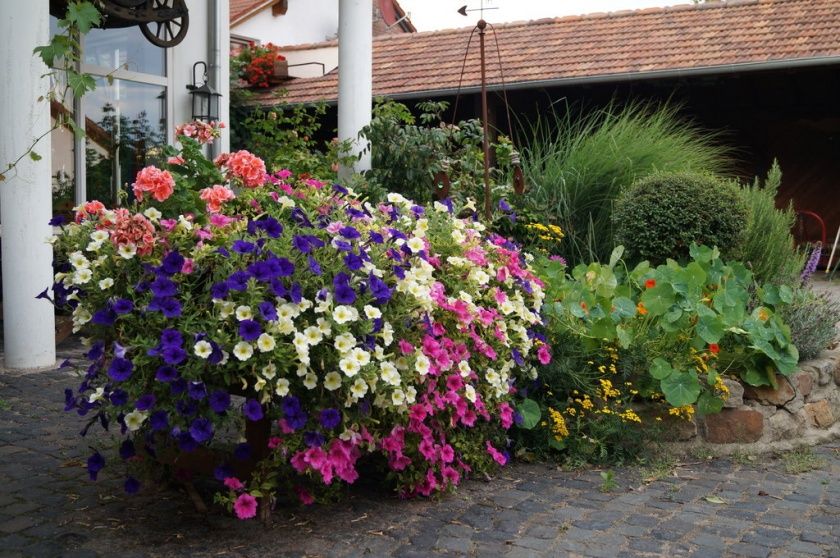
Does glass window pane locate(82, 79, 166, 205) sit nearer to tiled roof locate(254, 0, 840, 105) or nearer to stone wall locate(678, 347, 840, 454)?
tiled roof locate(254, 0, 840, 105)

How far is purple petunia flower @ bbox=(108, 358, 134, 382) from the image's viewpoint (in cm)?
294

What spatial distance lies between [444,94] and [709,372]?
30.2ft

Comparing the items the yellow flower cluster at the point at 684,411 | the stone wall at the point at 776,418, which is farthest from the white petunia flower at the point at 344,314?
the stone wall at the point at 776,418

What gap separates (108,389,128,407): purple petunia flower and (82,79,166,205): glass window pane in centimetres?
545

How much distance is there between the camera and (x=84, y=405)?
10.9 ft

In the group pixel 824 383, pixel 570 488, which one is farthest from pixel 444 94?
pixel 570 488

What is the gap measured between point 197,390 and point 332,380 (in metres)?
0.43

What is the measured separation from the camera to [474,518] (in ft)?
11.4

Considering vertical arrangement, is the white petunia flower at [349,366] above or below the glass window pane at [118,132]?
below

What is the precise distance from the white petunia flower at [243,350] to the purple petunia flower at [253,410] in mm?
162

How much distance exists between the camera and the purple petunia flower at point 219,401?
2.95 metres

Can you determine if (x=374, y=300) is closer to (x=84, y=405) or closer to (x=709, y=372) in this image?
(x=84, y=405)

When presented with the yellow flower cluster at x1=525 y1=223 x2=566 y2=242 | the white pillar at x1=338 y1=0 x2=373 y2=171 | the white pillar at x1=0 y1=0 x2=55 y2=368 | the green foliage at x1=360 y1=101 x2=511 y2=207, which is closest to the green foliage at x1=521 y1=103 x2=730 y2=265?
the yellow flower cluster at x1=525 y1=223 x2=566 y2=242

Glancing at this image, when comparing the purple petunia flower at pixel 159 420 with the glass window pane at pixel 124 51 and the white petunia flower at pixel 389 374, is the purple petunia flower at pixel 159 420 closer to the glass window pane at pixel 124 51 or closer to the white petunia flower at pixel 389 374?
the white petunia flower at pixel 389 374
